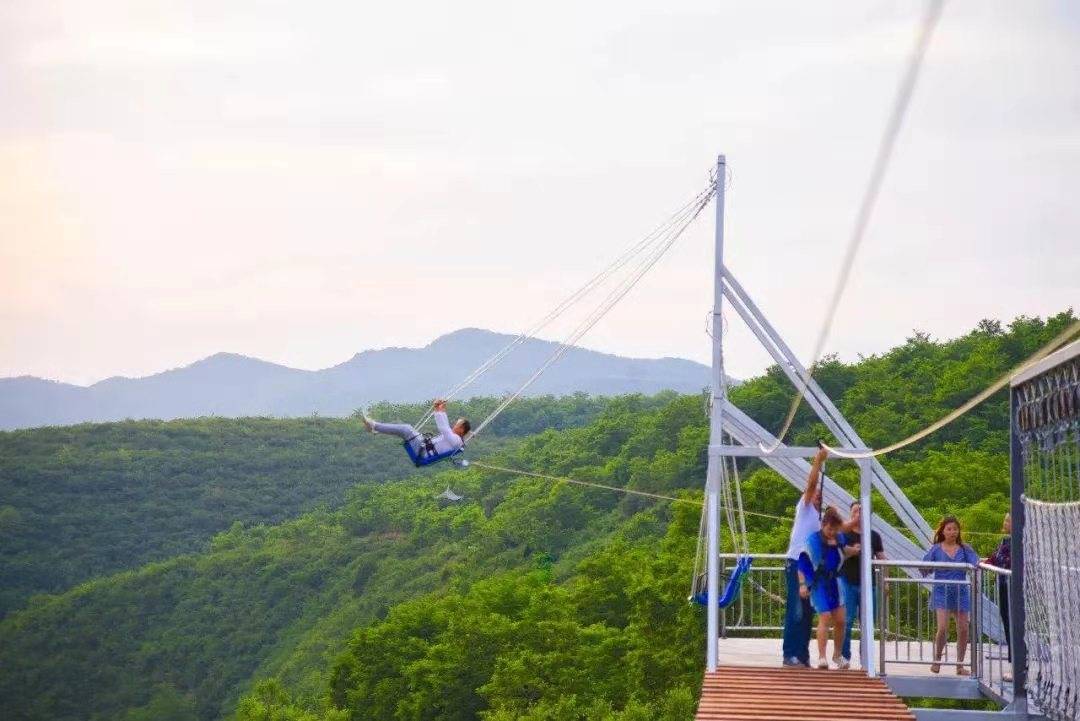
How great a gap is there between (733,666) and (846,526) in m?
1.61

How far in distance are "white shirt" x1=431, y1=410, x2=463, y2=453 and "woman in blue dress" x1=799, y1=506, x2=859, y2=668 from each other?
3.70 m

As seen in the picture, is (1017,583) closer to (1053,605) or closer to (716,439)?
(1053,605)

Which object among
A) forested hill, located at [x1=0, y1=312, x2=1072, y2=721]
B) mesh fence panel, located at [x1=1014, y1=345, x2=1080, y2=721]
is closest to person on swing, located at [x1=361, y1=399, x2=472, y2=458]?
mesh fence panel, located at [x1=1014, y1=345, x2=1080, y2=721]

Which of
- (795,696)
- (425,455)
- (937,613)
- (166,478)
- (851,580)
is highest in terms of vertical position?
(166,478)

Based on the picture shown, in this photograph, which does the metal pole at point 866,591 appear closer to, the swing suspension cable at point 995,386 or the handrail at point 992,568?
the swing suspension cable at point 995,386

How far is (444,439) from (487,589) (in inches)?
1326

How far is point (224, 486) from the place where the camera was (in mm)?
117500

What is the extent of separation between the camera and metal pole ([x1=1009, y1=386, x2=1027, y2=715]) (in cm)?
1410

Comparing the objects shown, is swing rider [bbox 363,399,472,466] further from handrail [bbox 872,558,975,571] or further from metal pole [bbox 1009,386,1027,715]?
metal pole [bbox 1009,386,1027,715]

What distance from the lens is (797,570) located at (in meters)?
15.2

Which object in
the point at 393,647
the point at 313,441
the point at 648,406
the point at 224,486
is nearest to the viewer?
the point at 393,647

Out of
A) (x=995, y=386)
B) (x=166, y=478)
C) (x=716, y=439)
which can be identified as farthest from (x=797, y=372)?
(x=166, y=478)

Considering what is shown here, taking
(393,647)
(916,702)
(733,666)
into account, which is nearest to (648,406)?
(393,647)

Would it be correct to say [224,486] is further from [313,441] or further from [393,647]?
[393,647]
